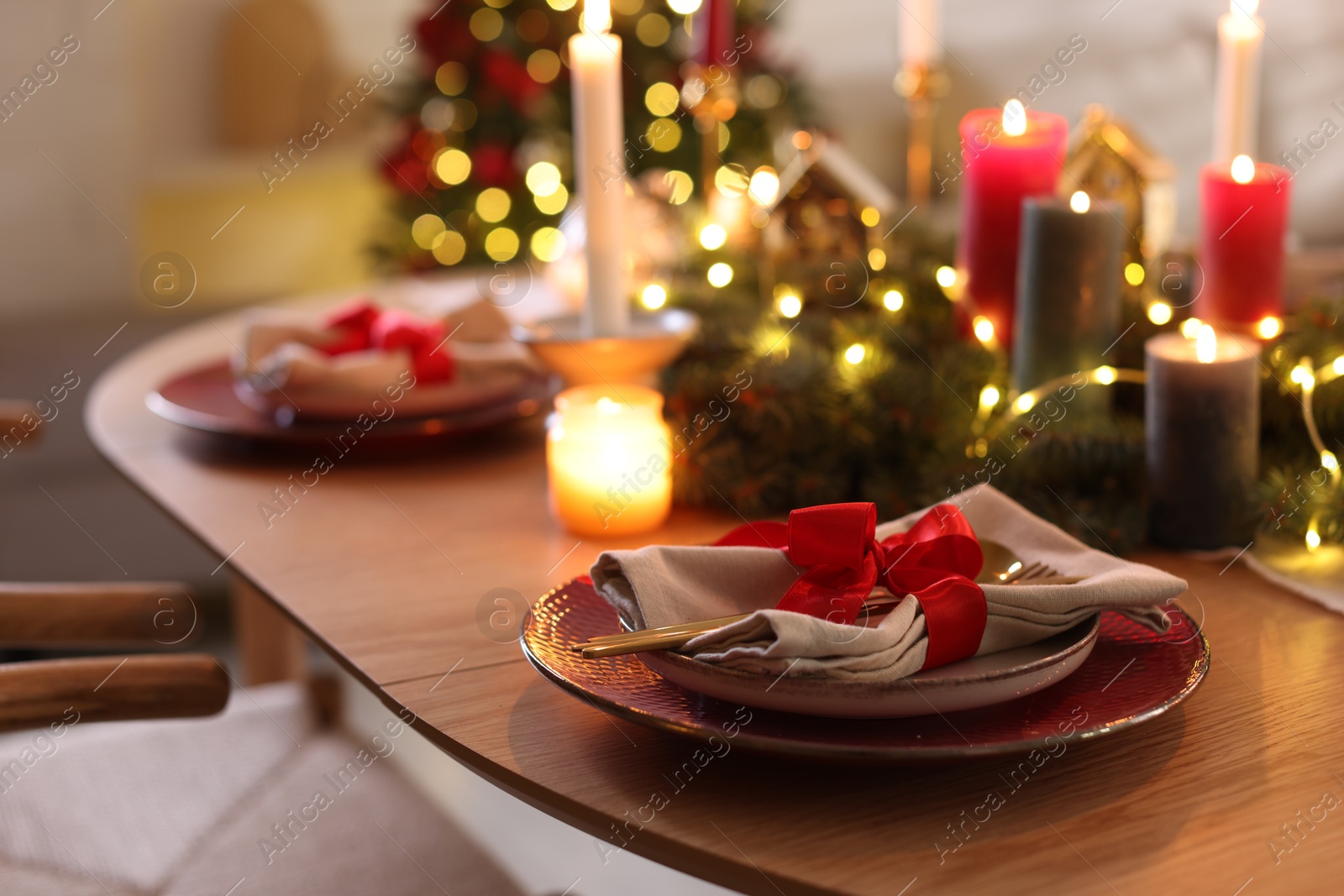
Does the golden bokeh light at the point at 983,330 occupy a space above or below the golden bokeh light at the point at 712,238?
below

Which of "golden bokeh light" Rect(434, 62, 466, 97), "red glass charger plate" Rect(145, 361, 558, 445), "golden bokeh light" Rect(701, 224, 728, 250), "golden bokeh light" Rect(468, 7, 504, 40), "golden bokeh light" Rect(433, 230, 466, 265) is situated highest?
"golden bokeh light" Rect(468, 7, 504, 40)

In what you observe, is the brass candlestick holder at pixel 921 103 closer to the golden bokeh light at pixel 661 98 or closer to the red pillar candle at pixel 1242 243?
the red pillar candle at pixel 1242 243

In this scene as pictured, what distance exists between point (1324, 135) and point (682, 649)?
2.26 meters

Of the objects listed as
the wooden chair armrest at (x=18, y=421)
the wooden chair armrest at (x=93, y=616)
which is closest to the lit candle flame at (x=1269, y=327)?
the wooden chair armrest at (x=93, y=616)

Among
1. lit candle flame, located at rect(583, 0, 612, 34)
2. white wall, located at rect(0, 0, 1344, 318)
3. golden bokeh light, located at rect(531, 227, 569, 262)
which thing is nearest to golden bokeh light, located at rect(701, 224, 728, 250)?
lit candle flame, located at rect(583, 0, 612, 34)

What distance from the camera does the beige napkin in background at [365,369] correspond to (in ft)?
3.82

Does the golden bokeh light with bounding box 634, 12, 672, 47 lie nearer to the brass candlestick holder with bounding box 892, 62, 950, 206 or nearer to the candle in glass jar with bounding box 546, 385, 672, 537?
the brass candlestick holder with bounding box 892, 62, 950, 206

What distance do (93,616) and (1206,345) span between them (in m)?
0.77

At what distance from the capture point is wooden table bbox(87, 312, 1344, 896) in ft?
1.73

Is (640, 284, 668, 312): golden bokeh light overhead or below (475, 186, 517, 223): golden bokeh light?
overhead

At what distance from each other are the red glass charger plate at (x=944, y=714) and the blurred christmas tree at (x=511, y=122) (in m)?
2.36

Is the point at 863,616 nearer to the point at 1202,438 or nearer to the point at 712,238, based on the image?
the point at 1202,438

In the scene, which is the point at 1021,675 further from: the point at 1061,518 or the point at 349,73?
the point at 349,73

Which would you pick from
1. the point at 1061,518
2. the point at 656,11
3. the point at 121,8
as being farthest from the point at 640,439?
the point at 121,8
